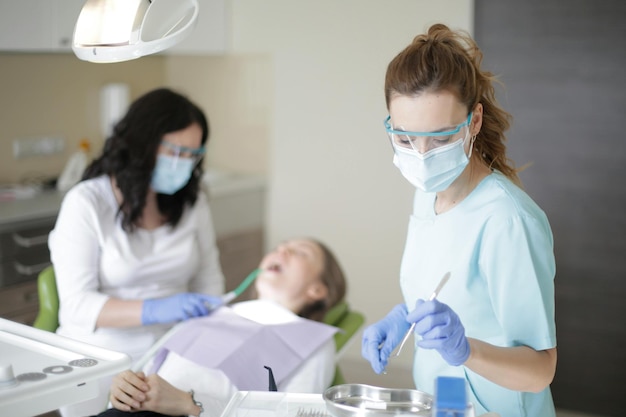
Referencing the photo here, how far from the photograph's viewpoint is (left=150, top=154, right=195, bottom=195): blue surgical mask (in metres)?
2.33

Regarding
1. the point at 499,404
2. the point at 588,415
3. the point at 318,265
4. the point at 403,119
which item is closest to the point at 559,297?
the point at 588,415

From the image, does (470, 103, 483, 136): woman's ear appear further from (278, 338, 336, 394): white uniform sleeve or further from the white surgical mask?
(278, 338, 336, 394): white uniform sleeve

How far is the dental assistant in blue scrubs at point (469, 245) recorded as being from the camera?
55.8 inches

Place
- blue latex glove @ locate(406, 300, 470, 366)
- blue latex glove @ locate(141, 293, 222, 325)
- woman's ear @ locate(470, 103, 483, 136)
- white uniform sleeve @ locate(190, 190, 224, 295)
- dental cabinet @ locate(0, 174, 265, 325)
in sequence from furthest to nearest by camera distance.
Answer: dental cabinet @ locate(0, 174, 265, 325)
white uniform sleeve @ locate(190, 190, 224, 295)
blue latex glove @ locate(141, 293, 222, 325)
woman's ear @ locate(470, 103, 483, 136)
blue latex glove @ locate(406, 300, 470, 366)

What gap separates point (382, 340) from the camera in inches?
65.3

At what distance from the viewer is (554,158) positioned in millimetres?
3133

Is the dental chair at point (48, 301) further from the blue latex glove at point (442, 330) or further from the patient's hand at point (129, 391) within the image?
the blue latex glove at point (442, 330)

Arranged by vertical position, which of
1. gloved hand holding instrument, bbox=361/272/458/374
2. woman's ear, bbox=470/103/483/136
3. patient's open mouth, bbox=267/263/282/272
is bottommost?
patient's open mouth, bbox=267/263/282/272

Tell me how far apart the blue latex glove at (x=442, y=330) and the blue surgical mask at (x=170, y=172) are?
1.16 metres

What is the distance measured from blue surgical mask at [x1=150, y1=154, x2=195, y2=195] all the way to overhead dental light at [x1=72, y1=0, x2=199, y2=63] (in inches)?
29.6

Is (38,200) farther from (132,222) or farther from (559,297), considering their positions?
(559,297)

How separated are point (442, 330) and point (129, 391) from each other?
0.84 metres

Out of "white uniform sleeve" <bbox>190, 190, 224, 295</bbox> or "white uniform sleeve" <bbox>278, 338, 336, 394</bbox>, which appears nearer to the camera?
"white uniform sleeve" <bbox>278, 338, 336, 394</bbox>

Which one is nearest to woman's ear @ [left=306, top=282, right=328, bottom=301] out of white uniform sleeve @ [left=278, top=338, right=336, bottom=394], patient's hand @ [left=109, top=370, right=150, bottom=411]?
white uniform sleeve @ [left=278, top=338, right=336, bottom=394]
